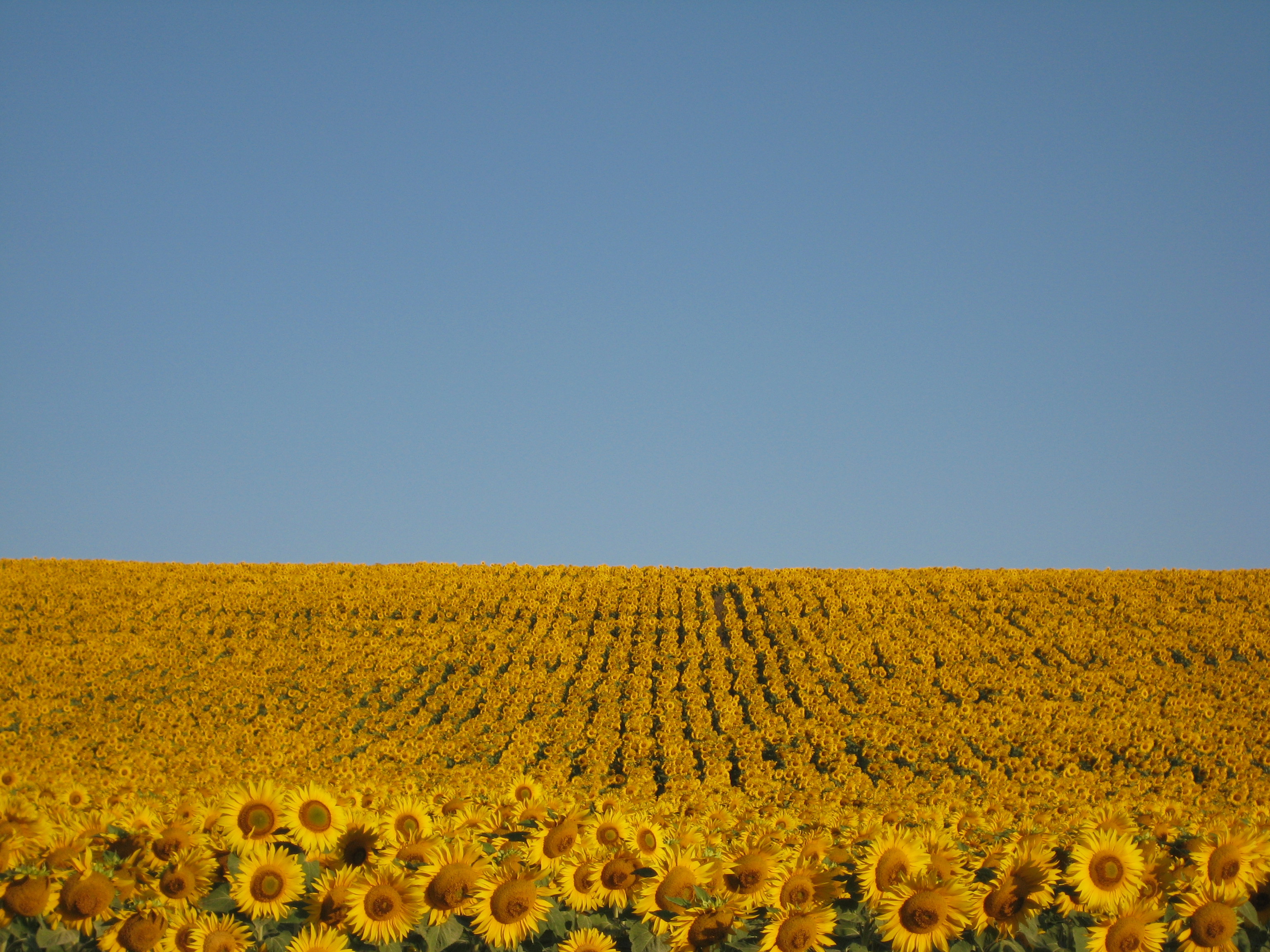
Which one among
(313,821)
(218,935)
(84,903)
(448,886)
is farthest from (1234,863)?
(84,903)

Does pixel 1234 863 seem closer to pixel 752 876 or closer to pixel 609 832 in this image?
pixel 752 876

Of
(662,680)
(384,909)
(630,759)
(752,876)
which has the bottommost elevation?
(630,759)

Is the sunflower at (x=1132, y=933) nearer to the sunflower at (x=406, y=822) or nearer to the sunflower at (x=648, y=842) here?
the sunflower at (x=648, y=842)

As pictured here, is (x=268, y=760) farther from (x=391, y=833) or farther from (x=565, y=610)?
(x=391, y=833)

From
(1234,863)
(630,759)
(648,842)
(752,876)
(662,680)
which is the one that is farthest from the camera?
(662,680)

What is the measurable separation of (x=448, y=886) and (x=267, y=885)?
671 millimetres

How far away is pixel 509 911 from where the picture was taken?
3.54 meters

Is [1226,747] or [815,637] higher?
[815,637]

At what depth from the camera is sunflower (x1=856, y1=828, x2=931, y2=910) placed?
12.2 feet

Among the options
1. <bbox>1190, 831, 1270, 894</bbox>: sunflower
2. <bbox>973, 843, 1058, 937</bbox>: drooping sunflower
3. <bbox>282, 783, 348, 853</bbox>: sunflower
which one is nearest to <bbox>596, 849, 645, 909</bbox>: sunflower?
<bbox>282, 783, 348, 853</bbox>: sunflower

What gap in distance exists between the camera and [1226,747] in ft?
47.0

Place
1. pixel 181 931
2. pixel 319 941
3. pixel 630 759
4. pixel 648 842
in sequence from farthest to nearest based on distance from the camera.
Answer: pixel 630 759 < pixel 648 842 < pixel 181 931 < pixel 319 941

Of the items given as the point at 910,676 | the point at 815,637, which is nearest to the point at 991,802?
the point at 910,676

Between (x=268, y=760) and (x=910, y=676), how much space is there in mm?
10022
